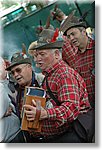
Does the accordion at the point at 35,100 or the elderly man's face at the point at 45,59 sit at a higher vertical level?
the elderly man's face at the point at 45,59

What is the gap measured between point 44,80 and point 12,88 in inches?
5.7

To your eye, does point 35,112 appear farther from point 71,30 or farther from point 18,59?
point 71,30

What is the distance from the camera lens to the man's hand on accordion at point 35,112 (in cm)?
171

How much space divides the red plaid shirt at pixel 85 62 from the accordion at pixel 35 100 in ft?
0.61

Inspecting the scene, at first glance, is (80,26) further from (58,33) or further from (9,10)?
(9,10)

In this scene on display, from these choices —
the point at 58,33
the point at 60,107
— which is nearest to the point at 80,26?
the point at 58,33

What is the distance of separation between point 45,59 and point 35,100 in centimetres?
18

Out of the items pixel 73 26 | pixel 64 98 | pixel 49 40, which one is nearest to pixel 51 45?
pixel 49 40

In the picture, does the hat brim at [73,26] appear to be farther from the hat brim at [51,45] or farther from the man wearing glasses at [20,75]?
the man wearing glasses at [20,75]

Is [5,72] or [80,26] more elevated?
[80,26]

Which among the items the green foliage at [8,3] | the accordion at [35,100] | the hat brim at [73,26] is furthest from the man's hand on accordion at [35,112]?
the green foliage at [8,3]

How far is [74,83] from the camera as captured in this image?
5.73 feet

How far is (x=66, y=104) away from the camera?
1723mm

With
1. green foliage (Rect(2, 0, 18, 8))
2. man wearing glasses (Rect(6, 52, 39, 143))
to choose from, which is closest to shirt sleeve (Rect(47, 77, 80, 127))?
man wearing glasses (Rect(6, 52, 39, 143))
